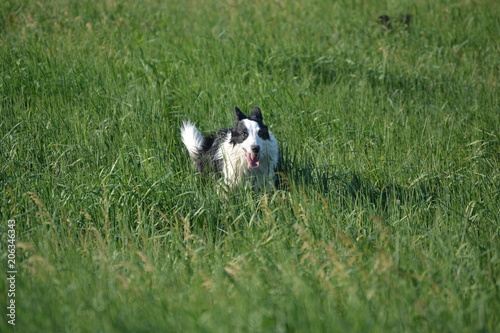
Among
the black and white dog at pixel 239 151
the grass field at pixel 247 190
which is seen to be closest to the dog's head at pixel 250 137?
the black and white dog at pixel 239 151

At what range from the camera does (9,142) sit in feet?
16.3

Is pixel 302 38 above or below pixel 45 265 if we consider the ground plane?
above

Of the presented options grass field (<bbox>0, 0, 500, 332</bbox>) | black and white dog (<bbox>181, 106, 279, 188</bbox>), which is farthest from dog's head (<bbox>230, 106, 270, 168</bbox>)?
grass field (<bbox>0, 0, 500, 332</bbox>)

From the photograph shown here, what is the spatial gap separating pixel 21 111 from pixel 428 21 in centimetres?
715

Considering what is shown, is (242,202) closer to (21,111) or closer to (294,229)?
(294,229)

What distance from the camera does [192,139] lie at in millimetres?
5172

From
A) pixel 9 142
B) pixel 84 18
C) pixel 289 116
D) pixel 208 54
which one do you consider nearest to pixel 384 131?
pixel 289 116

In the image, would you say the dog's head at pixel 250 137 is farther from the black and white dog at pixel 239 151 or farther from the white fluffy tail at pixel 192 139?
the white fluffy tail at pixel 192 139

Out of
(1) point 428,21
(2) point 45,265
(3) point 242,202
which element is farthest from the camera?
(1) point 428,21

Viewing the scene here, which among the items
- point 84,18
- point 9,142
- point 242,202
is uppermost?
point 84,18

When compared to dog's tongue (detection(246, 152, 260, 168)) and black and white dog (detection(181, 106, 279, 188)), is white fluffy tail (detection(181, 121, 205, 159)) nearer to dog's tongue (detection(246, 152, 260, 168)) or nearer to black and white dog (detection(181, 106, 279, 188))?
black and white dog (detection(181, 106, 279, 188))

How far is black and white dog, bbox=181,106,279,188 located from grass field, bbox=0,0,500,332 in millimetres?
235

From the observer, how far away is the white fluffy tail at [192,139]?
5.14 meters

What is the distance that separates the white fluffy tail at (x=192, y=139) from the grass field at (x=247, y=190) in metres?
0.21
